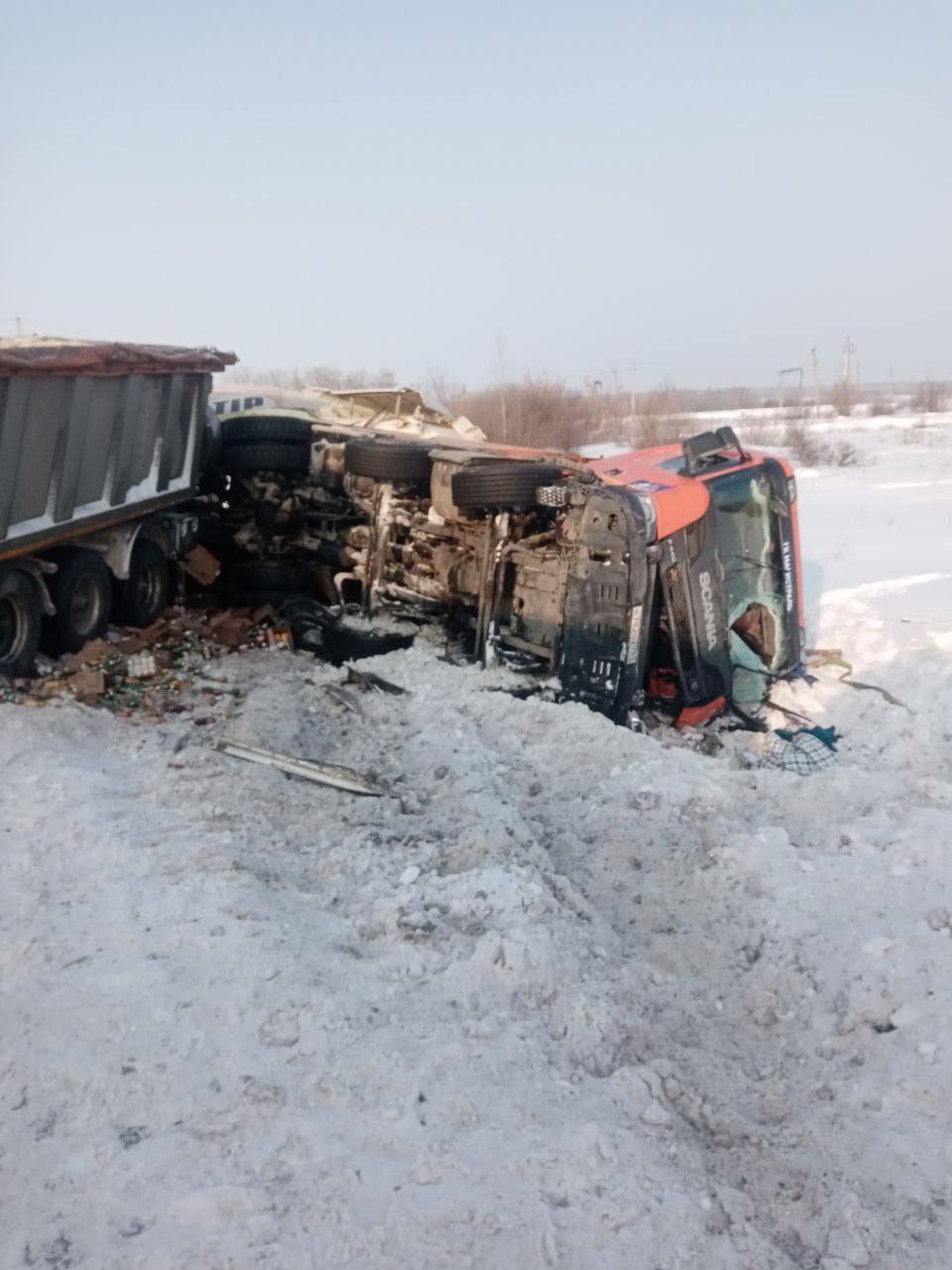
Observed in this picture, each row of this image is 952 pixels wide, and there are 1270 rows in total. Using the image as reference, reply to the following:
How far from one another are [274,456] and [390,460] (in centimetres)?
123

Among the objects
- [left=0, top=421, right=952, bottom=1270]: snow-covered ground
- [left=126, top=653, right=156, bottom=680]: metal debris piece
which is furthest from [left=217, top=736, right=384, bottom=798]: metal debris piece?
[left=126, top=653, right=156, bottom=680]: metal debris piece

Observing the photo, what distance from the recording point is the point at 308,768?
17.6 feet

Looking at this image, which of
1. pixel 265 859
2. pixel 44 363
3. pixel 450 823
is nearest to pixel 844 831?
pixel 450 823

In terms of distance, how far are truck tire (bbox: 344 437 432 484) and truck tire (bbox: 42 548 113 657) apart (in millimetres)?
1946

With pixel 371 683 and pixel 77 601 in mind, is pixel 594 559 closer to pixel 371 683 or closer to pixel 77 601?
pixel 371 683

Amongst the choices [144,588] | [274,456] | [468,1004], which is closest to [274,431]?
[274,456]

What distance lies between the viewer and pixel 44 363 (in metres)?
6.14

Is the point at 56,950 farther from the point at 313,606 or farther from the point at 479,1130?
the point at 313,606

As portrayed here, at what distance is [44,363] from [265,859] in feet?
11.4

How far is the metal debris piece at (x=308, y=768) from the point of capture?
5.25 m

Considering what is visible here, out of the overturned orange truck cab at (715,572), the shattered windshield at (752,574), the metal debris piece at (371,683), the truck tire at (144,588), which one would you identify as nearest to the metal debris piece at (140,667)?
the truck tire at (144,588)

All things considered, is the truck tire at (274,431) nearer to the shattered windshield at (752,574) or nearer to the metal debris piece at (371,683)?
the metal debris piece at (371,683)

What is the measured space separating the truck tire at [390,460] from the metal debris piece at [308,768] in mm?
2708

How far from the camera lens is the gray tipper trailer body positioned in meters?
6.18
